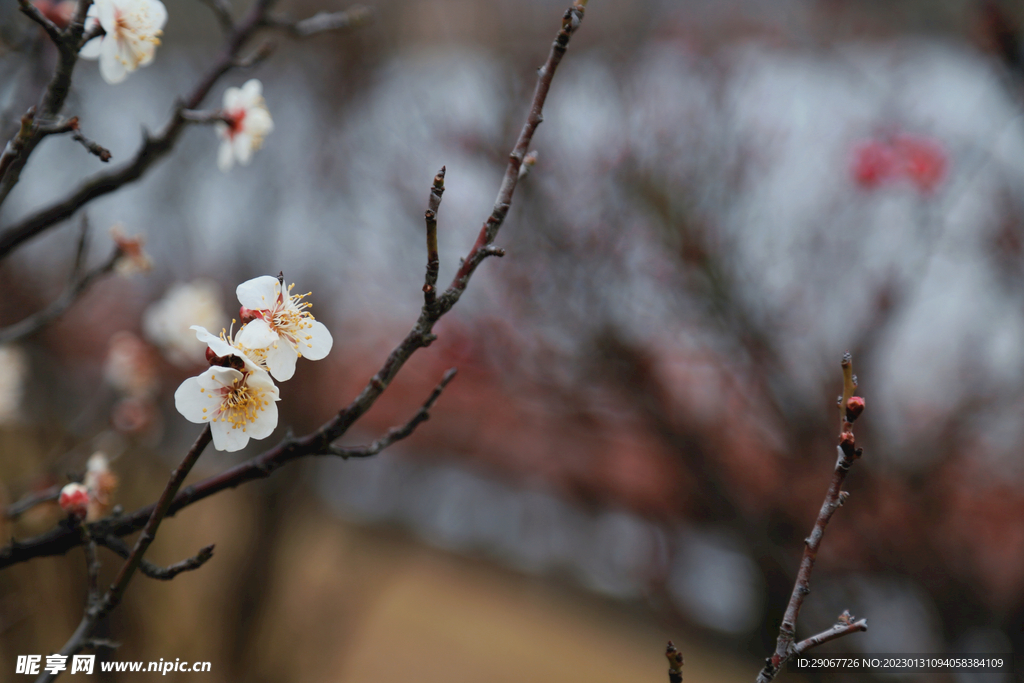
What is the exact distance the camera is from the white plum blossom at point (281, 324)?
0.62 metres

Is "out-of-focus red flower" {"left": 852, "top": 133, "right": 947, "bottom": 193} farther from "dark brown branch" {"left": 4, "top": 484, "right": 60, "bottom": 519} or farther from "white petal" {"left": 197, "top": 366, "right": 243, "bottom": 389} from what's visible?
"dark brown branch" {"left": 4, "top": 484, "right": 60, "bottom": 519}

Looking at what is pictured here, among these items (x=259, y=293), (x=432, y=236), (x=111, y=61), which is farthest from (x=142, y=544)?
(x=111, y=61)

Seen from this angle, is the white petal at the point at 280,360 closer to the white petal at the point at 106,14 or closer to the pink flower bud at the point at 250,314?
the pink flower bud at the point at 250,314

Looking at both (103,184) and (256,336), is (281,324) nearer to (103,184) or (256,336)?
(256,336)

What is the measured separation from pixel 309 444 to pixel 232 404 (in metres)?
0.09

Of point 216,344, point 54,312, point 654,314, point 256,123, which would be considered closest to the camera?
point 216,344

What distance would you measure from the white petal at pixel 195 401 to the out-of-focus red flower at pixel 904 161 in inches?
72.8

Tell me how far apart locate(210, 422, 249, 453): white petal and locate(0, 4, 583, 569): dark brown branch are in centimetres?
5

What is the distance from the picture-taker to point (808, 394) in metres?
1.85

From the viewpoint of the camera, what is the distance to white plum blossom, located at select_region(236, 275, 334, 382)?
620 mm

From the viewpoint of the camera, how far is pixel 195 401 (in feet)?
→ 2.08

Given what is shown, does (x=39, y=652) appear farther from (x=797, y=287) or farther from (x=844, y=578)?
(x=797, y=287)

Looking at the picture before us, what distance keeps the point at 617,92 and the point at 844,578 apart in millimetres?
1692

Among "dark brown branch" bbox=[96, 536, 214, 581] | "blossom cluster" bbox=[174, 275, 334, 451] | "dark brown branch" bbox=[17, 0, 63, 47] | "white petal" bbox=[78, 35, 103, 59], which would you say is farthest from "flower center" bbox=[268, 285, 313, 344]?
"white petal" bbox=[78, 35, 103, 59]
